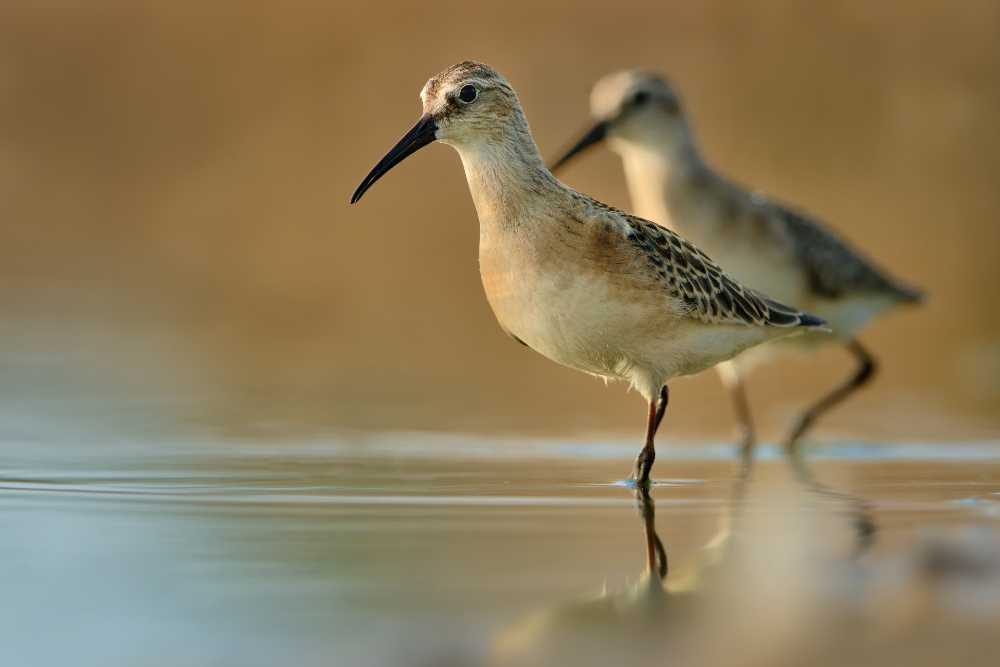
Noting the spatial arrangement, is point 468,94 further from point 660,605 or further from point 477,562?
point 660,605

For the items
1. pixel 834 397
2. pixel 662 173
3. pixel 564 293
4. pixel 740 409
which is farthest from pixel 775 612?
pixel 662 173

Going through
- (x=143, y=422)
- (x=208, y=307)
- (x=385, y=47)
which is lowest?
(x=143, y=422)

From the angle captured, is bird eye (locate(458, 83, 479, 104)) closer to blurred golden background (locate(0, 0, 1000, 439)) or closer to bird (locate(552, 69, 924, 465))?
bird (locate(552, 69, 924, 465))

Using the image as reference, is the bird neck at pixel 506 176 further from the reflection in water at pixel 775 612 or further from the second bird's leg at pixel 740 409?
the second bird's leg at pixel 740 409

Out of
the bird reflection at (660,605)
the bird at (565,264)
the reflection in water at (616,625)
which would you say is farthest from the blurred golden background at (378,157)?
the reflection in water at (616,625)

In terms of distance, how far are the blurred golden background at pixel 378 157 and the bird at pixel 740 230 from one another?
6.20ft

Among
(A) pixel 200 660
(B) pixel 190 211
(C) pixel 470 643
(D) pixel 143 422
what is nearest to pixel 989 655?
(C) pixel 470 643

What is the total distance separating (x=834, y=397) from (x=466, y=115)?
174 inches

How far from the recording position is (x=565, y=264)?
7.32 metres

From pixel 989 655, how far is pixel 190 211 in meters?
16.9

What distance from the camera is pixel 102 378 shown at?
12.2 m

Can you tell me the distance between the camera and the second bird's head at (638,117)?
37.7 ft

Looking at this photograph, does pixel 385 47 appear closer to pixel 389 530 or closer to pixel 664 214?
pixel 664 214

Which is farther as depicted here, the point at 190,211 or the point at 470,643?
the point at 190,211
